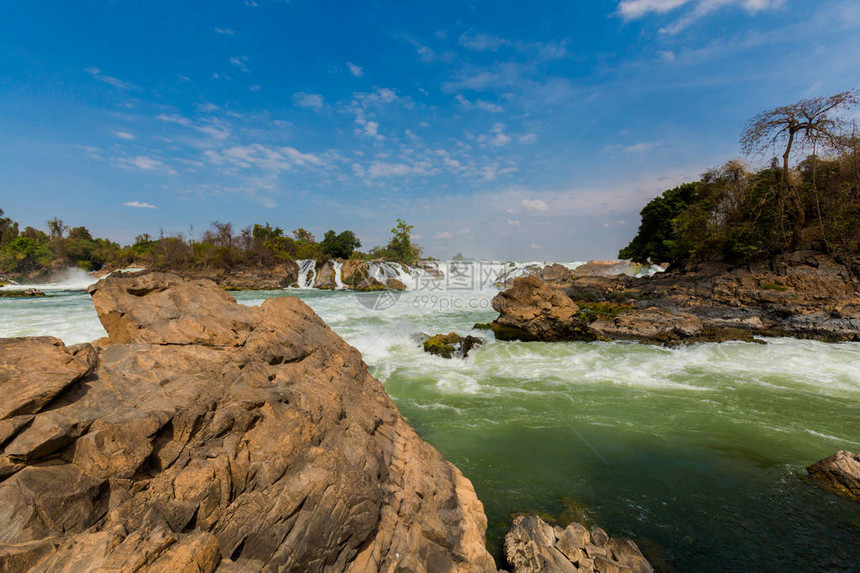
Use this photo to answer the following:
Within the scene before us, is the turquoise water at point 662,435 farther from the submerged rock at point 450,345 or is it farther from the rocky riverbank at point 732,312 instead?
the rocky riverbank at point 732,312

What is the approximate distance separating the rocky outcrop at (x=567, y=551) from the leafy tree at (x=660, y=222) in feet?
101

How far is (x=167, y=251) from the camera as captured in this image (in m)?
49.3

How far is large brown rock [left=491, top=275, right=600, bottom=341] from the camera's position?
13.3 m

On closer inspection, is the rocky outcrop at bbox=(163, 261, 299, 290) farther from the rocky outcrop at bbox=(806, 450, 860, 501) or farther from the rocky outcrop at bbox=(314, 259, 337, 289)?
the rocky outcrop at bbox=(806, 450, 860, 501)

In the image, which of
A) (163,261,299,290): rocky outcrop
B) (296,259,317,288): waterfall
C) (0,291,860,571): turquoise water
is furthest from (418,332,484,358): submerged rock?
(296,259,317,288): waterfall

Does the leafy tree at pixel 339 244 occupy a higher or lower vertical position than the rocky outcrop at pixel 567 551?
higher

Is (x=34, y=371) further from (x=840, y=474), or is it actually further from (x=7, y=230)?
(x=7, y=230)

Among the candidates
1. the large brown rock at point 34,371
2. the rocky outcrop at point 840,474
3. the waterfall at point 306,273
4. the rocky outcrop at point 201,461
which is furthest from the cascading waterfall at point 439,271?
the large brown rock at point 34,371

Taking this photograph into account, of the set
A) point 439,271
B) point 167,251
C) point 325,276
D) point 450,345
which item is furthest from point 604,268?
point 167,251

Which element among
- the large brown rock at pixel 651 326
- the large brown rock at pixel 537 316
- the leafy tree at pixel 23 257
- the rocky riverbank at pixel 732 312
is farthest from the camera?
the leafy tree at pixel 23 257

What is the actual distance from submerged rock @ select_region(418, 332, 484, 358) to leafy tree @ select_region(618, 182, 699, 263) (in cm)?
2450

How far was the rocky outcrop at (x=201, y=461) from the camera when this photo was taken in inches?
71.9

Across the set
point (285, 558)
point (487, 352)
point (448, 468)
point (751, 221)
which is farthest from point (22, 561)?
point (751, 221)

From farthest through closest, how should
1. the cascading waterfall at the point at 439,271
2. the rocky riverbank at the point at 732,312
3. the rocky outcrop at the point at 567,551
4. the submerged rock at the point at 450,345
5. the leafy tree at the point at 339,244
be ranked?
the leafy tree at the point at 339,244 < the cascading waterfall at the point at 439,271 < the rocky riverbank at the point at 732,312 < the submerged rock at the point at 450,345 < the rocky outcrop at the point at 567,551
